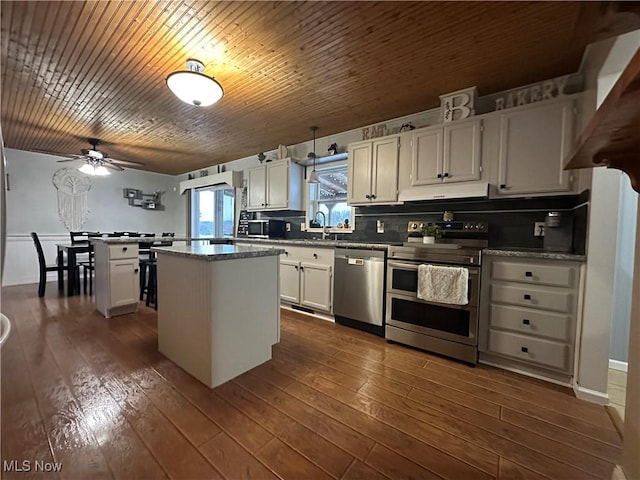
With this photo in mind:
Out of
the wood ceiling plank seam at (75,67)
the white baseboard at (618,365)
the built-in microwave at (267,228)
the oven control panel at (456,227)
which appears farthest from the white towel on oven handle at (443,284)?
the wood ceiling plank seam at (75,67)

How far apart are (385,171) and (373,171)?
0.15 metres

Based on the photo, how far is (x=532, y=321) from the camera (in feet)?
6.59

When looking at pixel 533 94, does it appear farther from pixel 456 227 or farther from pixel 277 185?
pixel 277 185

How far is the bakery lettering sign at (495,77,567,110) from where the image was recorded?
225 cm

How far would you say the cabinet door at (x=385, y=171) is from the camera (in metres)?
2.93

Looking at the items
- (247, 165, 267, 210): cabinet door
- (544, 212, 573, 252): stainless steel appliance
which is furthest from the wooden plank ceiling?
(544, 212, 573, 252): stainless steel appliance

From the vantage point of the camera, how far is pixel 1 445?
1288 mm

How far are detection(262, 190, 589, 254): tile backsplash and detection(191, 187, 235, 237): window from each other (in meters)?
3.14

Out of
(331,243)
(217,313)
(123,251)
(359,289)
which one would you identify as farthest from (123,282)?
(359,289)

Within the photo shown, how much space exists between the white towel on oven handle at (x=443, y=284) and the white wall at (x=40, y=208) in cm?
592

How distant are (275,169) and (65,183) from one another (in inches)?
172

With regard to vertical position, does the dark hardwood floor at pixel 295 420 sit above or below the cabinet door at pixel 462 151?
below

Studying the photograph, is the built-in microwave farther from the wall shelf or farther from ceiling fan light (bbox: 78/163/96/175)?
the wall shelf

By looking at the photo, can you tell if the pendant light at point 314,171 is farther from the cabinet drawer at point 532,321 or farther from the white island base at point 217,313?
the cabinet drawer at point 532,321
